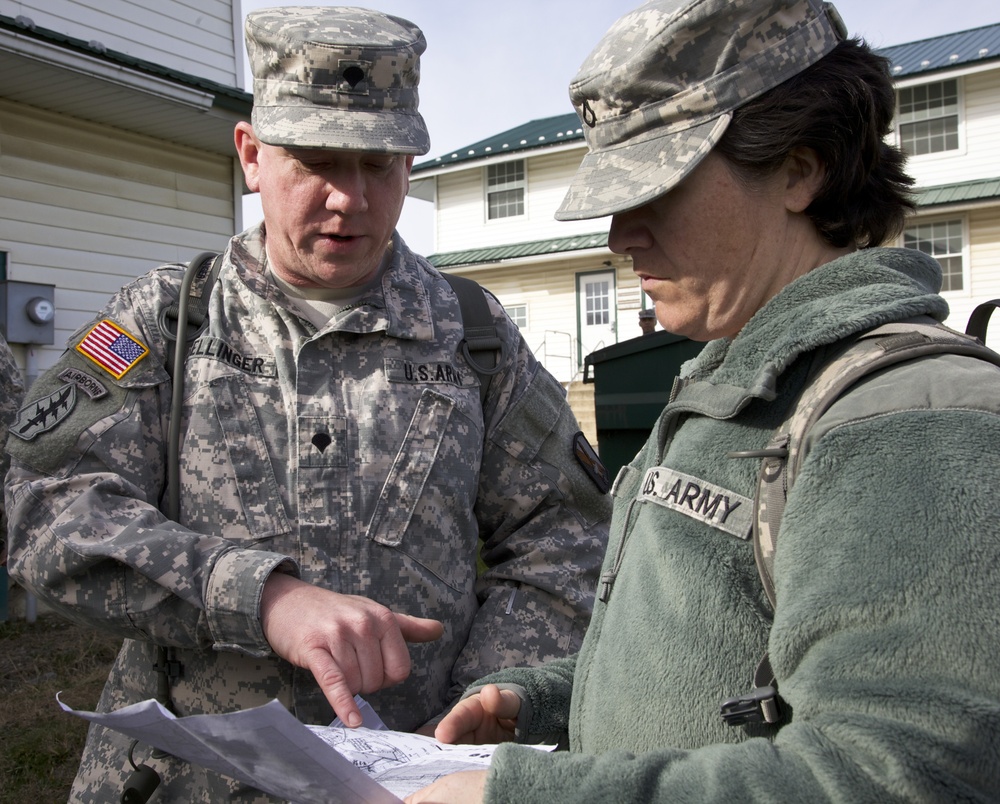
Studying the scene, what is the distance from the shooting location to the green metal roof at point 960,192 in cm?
1573

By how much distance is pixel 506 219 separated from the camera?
830 inches

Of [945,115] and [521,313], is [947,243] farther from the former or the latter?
[521,313]

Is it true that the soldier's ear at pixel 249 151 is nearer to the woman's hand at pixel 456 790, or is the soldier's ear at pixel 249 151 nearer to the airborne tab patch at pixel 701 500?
the airborne tab patch at pixel 701 500

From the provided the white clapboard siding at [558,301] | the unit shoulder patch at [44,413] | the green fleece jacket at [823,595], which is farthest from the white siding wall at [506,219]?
the green fleece jacket at [823,595]

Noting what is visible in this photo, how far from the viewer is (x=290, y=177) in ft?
7.48

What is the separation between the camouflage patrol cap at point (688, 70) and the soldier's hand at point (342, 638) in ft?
2.78

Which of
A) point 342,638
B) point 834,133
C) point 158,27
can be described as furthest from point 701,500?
point 158,27

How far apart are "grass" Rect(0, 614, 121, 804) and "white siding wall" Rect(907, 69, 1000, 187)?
15017 mm

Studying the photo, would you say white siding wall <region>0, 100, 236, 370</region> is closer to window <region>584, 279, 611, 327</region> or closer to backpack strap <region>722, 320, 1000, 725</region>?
backpack strap <region>722, 320, 1000, 725</region>

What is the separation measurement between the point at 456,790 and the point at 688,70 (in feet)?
3.40

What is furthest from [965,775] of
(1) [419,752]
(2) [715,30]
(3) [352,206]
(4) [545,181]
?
(4) [545,181]

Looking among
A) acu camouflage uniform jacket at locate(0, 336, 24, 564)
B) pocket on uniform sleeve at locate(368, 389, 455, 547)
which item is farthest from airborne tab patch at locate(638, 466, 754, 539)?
acu camouflage uniform jacket at locate(0, 336, 24, 564)

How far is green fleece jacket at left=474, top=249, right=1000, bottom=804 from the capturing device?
2.93 ft

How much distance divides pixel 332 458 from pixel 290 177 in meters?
0.68
